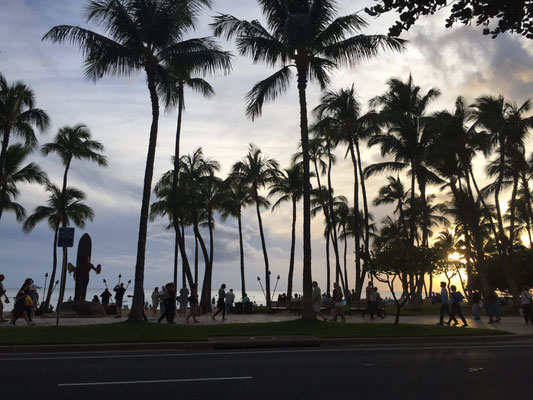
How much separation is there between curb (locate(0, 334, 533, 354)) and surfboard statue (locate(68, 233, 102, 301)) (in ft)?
54.3

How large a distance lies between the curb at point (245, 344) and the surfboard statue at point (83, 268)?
1655 centimetres

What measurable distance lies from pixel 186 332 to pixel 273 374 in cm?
704

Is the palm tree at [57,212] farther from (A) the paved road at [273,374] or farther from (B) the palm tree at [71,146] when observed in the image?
(A) the paved road at [273,374]

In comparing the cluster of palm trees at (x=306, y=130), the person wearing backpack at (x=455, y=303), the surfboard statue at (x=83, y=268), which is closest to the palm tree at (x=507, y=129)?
the cluster of palm trees at (x=306, y=130)

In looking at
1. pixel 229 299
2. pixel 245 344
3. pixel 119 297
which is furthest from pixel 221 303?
pixel 245 344

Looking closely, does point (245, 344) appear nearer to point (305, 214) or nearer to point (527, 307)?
point (305, 214)

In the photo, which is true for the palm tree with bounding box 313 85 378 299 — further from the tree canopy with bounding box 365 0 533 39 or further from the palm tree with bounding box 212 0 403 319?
the tree canopy with bounding box 365 0 533 39

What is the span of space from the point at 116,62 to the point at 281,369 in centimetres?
1492

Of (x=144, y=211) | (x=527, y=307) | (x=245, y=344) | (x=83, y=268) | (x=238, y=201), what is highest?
(x=238, y=201)

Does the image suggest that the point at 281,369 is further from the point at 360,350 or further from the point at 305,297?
the point at 305,297

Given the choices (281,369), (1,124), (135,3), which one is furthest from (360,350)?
(1,124)

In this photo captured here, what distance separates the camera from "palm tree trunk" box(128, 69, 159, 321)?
18562 millimetres

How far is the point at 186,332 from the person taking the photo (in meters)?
15.4

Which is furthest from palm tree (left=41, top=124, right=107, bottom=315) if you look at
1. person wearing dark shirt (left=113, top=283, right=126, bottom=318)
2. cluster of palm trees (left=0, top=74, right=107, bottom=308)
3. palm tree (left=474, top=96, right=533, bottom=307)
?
palm tree (left=474, top=96, right=533, bottom=307)
